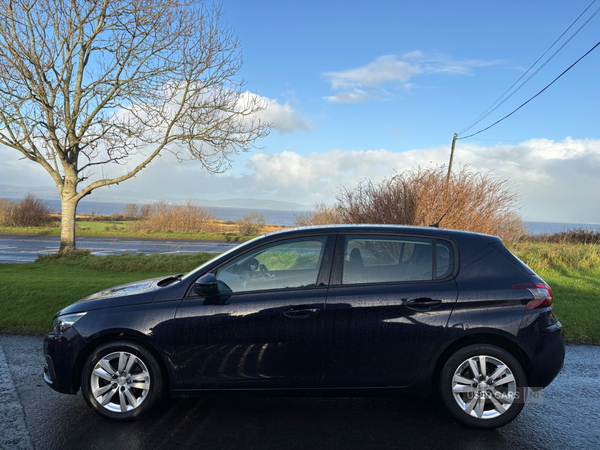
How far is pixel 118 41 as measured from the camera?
44.0 feet

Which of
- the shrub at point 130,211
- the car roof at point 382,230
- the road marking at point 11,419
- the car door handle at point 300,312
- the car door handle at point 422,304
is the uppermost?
the shrub at point 130,211

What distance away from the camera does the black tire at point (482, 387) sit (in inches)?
145

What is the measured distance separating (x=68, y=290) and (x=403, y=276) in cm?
730

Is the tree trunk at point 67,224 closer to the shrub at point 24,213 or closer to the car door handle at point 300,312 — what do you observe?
the car door handle at point 300,312

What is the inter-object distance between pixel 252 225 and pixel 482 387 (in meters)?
28.7

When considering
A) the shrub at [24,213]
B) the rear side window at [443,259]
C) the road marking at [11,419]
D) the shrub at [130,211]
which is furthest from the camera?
the shrub at [130,211]

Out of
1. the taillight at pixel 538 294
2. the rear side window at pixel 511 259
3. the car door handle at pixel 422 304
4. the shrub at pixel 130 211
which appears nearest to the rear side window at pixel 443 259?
the car door handle at pixel 422 304

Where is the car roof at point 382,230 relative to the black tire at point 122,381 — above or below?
above

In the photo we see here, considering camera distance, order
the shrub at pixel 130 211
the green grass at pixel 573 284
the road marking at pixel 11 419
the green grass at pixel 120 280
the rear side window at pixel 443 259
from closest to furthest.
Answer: the road marking at pixel 11 419 → the rear side window at pixel 443 259 → the green grass at pixel 573 284 → the green grass at pixel 120 280 → the shrub at pixel 130 211

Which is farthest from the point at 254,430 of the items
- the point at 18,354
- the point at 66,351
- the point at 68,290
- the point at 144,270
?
the point at 144,270

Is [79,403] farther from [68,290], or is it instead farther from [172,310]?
[68,290]

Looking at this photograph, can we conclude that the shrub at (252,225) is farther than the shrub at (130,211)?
No

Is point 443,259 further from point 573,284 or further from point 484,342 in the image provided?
point 573,284

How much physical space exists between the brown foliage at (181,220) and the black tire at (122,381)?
2798 cm
